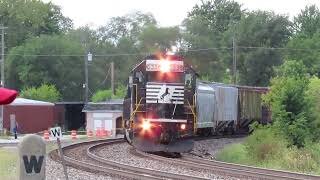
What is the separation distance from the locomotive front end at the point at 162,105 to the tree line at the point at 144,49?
48.8 meters

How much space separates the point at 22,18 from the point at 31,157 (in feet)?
291

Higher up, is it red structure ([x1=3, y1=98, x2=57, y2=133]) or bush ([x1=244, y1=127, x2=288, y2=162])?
bush ([x1=244, y1=127, x2=288, y2=162])

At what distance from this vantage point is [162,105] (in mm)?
24375

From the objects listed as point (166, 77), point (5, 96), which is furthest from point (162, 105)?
point (5, 96)

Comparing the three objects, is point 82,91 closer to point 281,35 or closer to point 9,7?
point 9,7

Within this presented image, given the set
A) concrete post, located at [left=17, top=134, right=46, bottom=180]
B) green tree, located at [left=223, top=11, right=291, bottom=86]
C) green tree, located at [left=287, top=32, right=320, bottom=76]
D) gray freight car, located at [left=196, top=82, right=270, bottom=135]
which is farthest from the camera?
green tree, located at [left=287, top=32, right=320, bottom=76]

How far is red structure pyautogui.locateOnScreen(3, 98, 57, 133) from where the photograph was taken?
61125 millimetres

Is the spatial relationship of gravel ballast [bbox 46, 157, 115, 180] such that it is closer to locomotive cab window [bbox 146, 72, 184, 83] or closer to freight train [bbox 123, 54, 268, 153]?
freight train [bbox 123, 54, 268, 153]

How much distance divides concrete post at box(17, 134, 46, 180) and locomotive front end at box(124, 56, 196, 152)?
1298cm

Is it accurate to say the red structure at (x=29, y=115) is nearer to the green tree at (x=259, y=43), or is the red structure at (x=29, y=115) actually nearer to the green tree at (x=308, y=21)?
the green tree at (x=259, y=43)

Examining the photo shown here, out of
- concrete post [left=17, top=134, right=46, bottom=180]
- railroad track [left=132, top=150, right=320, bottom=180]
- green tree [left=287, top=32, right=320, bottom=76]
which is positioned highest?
green tree [left=287, top=32, right=320, bottom=76]

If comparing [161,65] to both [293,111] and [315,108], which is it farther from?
[315,108]

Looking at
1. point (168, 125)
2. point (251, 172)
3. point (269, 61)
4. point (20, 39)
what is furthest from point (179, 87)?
point (20, 39)

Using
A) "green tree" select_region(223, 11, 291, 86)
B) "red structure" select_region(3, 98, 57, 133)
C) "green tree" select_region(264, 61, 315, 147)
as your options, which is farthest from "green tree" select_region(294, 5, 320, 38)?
"green tree" select_region(264, 61, 315, 147)
